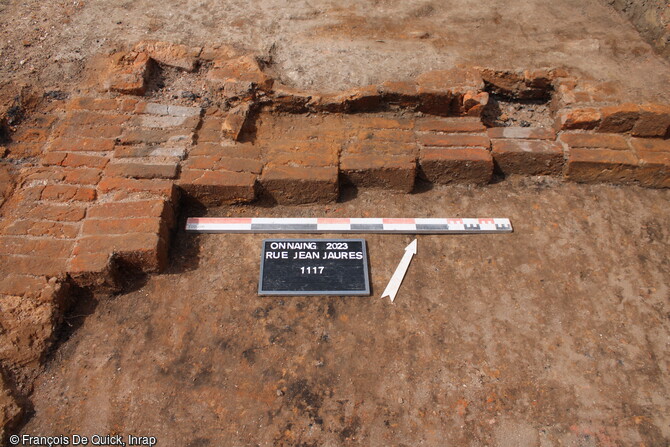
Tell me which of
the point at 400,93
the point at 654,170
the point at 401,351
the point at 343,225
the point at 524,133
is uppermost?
the point at 400,93

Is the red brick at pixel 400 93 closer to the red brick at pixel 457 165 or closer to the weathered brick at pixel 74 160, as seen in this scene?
the red brick at pixel 457 165

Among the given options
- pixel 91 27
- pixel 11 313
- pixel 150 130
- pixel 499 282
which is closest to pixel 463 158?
pixel 499 282

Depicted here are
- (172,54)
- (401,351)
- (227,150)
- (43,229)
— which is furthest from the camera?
(172,54)

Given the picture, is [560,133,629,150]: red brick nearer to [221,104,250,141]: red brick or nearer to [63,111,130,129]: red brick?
[221,104,250,141]: red brick

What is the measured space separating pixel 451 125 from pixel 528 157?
53cm

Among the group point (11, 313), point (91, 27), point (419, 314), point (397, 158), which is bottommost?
point (419, 314)

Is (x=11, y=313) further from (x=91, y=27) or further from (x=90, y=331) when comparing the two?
(x=91, y=27)

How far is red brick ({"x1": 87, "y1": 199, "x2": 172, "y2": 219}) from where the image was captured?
2.48 meters

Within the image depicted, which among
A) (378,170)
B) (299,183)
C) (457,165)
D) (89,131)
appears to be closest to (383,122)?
(378,170)

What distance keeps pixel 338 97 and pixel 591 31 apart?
2.37m

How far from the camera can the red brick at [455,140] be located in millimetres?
2910

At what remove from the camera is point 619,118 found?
2.96 m

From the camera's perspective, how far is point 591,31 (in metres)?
3.77

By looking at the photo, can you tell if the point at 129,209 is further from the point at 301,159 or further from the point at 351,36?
the point at 351,36
